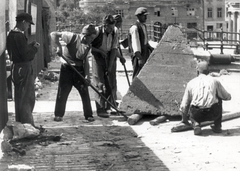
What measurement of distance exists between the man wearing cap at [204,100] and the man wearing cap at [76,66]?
2.07 meters

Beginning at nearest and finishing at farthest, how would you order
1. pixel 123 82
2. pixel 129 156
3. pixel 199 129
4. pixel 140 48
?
pixel 129 156 → pixel 199 129 → pixel 140 48 → pixel 123 82

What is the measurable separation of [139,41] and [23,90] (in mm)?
3505

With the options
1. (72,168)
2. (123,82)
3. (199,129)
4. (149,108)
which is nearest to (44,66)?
(123,82)

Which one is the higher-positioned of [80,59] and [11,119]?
[80,59]

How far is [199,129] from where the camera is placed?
30.5 feet

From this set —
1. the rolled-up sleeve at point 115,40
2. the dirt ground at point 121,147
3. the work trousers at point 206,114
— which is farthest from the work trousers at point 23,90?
the work trousers at point 206,114

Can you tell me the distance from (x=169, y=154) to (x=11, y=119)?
369cm

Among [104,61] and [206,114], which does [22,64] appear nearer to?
[104,61]

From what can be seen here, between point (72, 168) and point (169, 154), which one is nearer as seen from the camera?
point (72, 168)

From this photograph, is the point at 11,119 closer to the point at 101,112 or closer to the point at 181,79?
the point at 101,112

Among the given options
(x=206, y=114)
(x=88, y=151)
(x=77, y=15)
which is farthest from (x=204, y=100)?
(x=77, y=15)

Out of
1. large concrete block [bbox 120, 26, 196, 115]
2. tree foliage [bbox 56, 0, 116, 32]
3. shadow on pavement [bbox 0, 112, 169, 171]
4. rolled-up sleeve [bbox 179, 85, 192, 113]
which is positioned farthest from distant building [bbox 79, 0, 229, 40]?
rolled-up sleeve [bbox 179, 85, 192, 113]

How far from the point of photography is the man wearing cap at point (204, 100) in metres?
9.35

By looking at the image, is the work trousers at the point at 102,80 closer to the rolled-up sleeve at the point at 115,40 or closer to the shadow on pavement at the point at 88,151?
the rolled-up sleeve at the point at 115,40
